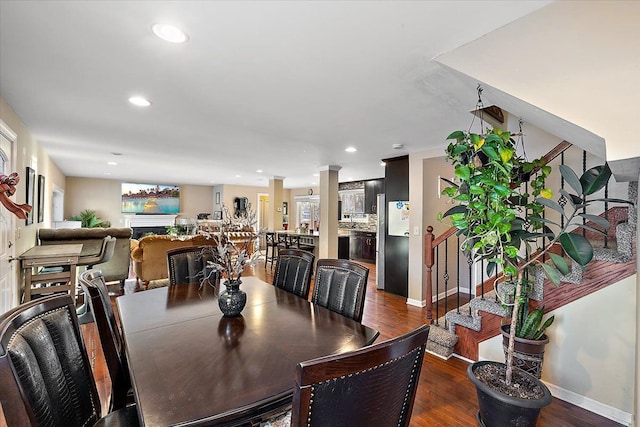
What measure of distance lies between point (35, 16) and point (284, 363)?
6.93 feet

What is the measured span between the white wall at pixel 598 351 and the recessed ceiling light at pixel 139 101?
377cm

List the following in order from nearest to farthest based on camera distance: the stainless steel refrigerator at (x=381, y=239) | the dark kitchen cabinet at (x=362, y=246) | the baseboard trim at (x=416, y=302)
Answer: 1. the baseboard trim at (x=416, y=302)
2. the stainless steel refrigerator at (x=381, y=239)
3. the dark kitchen cabinet at (x=362, y=246)

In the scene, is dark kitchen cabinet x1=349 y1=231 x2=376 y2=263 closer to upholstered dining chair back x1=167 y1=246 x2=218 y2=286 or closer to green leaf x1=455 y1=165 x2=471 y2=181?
upholstered dining chair back x1=167 y1=246 x2=218 y2=286

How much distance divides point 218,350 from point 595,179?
228 cm

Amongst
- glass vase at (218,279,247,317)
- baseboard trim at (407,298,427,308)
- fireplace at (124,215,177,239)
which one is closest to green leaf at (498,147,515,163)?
glass vase at (218,279,247,317)

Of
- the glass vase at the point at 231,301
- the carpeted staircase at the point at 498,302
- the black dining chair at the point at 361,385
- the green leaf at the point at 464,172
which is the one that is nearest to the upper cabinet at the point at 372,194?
the carpeted staircase at the point at 498,302

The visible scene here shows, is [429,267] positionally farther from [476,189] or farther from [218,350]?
[218,350]

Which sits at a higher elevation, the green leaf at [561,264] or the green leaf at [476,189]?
the green leaf at [476,189]

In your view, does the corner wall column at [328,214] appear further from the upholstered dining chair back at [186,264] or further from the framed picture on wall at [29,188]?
the framed picture on wall at [29,188]

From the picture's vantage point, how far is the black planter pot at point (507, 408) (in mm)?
1556

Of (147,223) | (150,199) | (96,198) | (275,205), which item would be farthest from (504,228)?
(96,198)

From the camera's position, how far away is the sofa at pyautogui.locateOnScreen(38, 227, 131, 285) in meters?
4.27

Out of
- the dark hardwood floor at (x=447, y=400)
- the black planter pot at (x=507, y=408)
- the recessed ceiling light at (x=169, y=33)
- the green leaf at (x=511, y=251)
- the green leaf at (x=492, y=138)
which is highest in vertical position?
the recessed ceiling light at (x=169, y=33)

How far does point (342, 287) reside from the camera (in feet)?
6.49
